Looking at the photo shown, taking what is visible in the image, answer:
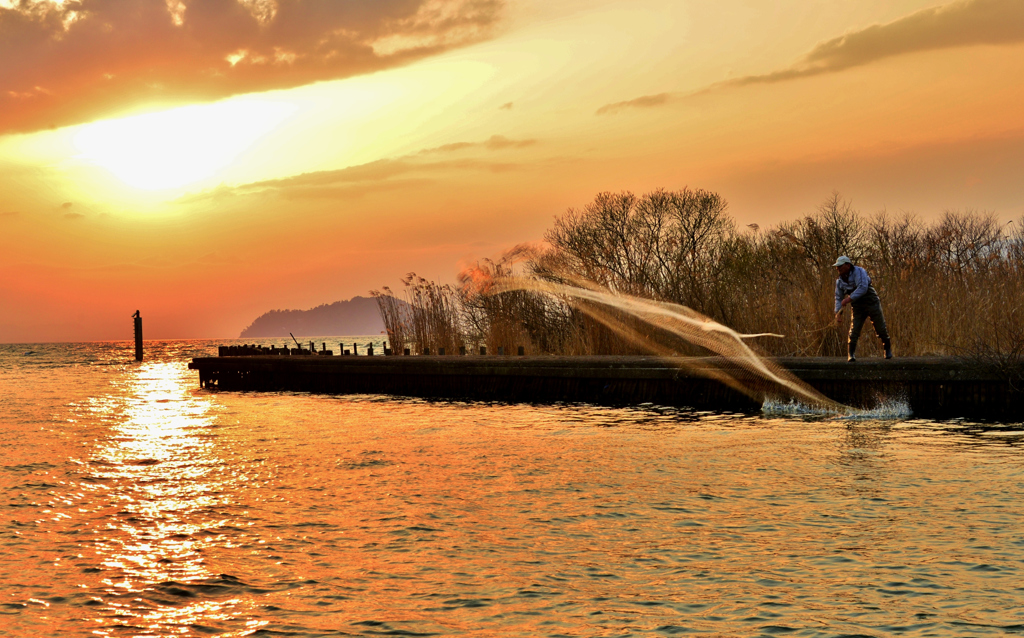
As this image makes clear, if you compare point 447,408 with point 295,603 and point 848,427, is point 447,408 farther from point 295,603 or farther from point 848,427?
point 295,603

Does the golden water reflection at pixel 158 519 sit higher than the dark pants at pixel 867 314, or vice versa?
the dark pants at pixel 867 314

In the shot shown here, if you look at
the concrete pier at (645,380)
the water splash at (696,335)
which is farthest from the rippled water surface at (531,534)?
the water splash at (696,335)

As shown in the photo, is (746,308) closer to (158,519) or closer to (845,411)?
(845,411)

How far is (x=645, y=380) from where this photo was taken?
16.8m

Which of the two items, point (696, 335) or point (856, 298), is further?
point (696, 335)

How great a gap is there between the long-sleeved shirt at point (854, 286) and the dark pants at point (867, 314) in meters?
0.13

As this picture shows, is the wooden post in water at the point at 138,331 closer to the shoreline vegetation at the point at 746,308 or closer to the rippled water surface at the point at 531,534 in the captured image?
the shoreline vegetation at the point at 746,308

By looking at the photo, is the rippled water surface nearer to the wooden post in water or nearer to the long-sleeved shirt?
the long-sleeved shirt

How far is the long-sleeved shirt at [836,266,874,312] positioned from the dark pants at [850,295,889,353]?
0.41ft

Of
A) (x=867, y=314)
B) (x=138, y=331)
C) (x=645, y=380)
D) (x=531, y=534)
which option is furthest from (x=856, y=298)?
(x=138, y=331)


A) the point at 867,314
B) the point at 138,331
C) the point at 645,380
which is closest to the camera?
the point at 867,314

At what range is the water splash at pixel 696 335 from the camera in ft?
49.8

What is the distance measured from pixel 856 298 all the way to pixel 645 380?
4.03 metres

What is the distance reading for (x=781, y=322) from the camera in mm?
16953
